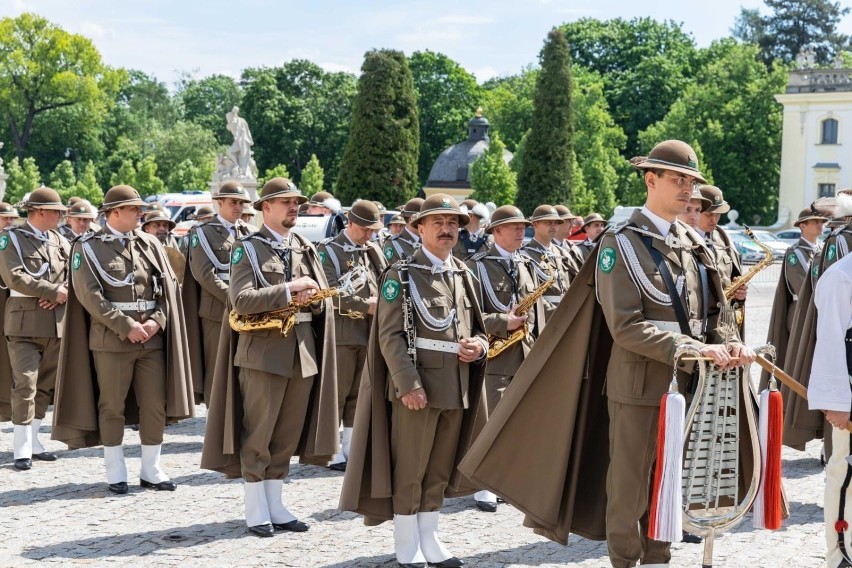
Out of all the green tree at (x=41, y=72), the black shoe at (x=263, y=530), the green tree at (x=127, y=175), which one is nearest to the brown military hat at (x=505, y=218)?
the black shoe at (x=263, y=530)

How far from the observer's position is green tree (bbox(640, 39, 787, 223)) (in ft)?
216

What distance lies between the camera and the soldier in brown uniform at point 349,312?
1077 centimetres

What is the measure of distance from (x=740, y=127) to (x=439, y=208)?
62.1 m

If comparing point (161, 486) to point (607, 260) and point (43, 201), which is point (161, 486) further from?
point (607, 260)

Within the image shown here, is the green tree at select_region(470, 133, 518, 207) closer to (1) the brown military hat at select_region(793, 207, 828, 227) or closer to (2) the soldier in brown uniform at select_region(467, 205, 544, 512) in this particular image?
(1) the brown military hat at select_region(793, 207, 828, 227)

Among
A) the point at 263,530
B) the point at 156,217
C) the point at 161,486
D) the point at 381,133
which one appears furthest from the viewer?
the point at 381,133

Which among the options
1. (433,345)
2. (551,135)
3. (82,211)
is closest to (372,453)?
Answer: (433,345)

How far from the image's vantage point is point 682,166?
5.95 m

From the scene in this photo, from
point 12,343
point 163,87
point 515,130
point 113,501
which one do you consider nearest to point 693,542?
point 113,501

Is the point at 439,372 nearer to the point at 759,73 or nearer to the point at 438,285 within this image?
the point at 438,285

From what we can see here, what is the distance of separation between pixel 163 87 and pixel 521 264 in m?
92.5

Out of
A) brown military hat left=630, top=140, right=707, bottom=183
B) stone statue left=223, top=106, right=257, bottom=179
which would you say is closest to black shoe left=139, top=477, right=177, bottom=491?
brown military hat left=630, top=140, right=707, bottom=183

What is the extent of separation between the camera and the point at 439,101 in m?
79.5

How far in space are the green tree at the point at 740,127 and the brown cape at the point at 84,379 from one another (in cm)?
5838
